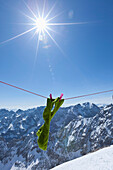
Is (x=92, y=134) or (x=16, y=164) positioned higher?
(x=92, y=134)

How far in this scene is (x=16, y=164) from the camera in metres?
142

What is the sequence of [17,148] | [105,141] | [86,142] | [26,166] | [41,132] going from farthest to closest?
[17,148] → [86,142] → [26,166] → [105,141] → [41,132]

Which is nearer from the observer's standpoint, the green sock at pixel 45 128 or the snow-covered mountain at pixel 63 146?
the green sock at pixel 45 128

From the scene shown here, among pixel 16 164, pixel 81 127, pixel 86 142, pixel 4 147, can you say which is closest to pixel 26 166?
pixel 16 164

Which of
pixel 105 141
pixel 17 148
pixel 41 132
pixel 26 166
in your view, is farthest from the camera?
pixel 17 148

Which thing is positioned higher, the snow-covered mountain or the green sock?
the green sock

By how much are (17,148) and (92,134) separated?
136 metres

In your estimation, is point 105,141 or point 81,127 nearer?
point 105,141

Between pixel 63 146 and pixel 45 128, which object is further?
pixel 63 146

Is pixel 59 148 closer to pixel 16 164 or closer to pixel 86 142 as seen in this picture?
pixel 86 142

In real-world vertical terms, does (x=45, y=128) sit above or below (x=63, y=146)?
above

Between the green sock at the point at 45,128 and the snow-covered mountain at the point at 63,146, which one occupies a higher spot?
the green sock at the point at 45,128

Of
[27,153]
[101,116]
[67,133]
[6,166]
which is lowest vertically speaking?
[6,166]

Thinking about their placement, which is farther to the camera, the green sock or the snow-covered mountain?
the snow-covered mountain
